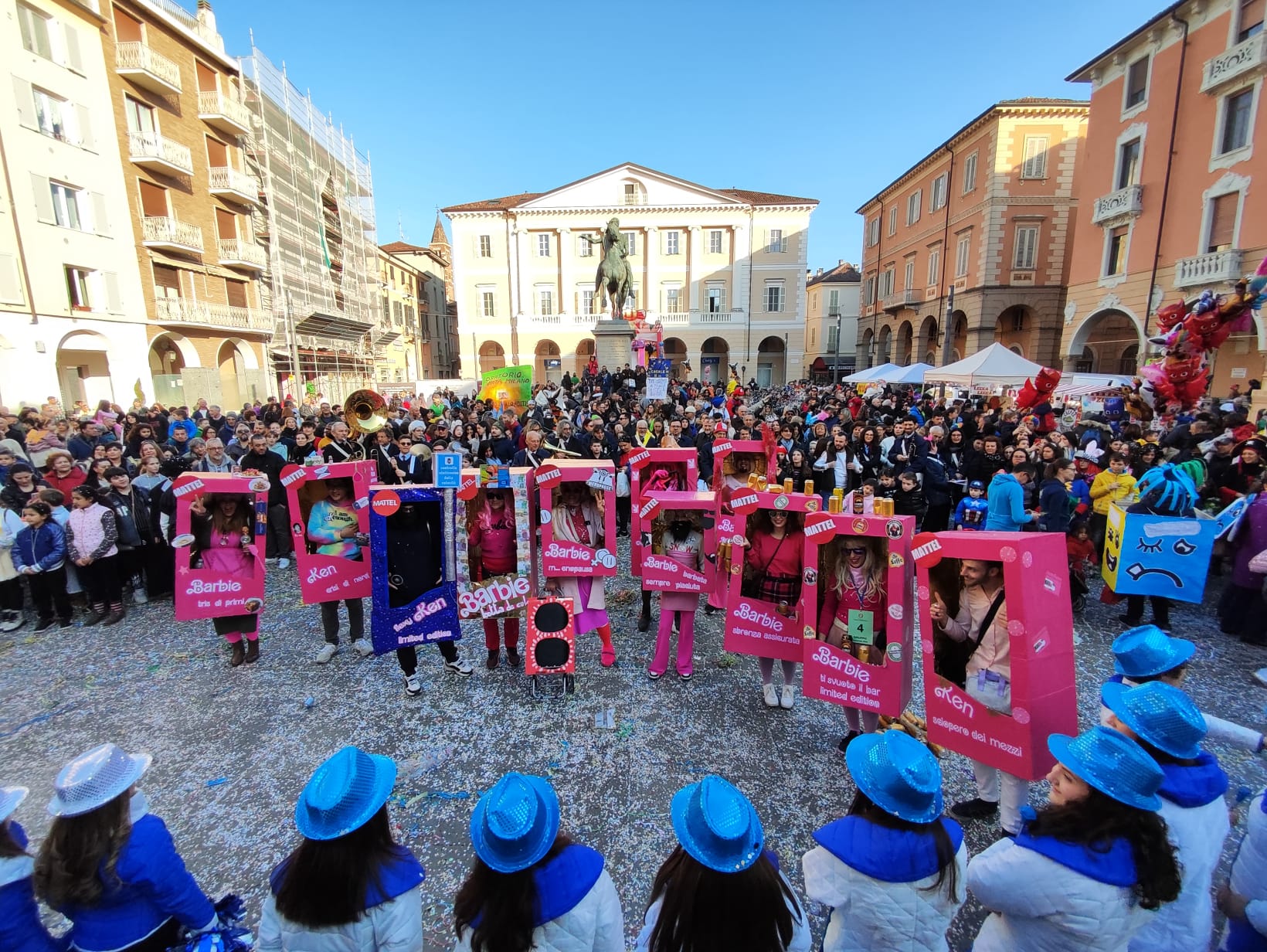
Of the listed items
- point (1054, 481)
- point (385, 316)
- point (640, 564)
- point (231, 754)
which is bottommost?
point (231, 754)

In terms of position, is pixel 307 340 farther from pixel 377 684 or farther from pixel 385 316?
pixel 377 684

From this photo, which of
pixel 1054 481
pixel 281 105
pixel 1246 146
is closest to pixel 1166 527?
pixel 1054 481

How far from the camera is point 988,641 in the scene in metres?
3.05

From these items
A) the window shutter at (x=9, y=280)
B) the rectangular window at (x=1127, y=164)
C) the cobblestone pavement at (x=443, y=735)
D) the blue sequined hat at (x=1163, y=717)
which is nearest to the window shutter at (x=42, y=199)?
the window shutter at (x=9, y=280)

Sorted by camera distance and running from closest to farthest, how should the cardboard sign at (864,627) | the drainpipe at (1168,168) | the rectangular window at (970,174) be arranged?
the cardboard sign at (864,627) < the drainpipe at (1168,168) < the rectangular window at (970,174)

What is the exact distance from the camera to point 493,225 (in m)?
41.3

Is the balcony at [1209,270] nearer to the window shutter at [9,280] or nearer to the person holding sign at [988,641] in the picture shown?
the person holding sign at [988,641]

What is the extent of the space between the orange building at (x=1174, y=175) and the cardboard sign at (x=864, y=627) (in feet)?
63.7

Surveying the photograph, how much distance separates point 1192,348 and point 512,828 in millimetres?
15458

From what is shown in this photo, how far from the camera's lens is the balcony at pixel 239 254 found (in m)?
22.9

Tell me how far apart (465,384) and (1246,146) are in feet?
92.5

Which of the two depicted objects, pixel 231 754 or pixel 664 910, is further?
pixel 231 754

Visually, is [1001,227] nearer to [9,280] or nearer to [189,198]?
[189,198]

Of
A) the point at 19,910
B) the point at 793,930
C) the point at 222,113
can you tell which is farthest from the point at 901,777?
the point at 222,113
